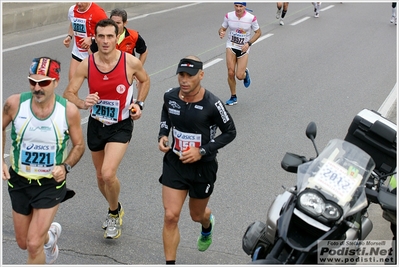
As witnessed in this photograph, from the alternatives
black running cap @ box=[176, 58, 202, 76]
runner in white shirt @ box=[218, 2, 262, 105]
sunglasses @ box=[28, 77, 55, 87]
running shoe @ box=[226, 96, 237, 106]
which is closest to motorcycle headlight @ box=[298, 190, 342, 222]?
black running cap @ box=[176, 58, 202, 76]

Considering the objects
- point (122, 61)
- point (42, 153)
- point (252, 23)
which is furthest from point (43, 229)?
point (252, 23)

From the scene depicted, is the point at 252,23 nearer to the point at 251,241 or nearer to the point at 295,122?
the point at 295,122

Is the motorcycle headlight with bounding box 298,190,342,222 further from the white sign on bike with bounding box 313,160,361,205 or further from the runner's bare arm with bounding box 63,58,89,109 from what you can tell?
the runner's bare arm with bounding box 63,58,89,109

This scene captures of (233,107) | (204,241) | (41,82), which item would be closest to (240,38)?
(233,107)

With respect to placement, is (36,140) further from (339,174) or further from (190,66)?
(339,174)

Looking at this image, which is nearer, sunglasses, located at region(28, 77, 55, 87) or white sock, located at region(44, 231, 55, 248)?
sunglasses, located at region(28, 77, 55, 87)

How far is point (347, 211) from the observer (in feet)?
15.7

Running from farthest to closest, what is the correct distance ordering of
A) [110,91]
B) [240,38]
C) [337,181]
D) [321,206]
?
[240,38] → [110,91] → [337,181] → [321,206]

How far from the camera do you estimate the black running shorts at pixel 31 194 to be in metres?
5.50

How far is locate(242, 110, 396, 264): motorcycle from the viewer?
4.73m

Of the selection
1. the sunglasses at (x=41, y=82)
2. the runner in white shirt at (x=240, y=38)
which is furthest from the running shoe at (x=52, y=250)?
the runner in white shirt at (x=240, y=38)

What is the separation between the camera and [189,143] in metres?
6.06

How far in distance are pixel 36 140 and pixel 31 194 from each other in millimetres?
439

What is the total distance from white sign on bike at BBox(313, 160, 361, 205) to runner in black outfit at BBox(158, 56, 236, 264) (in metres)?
1.26
